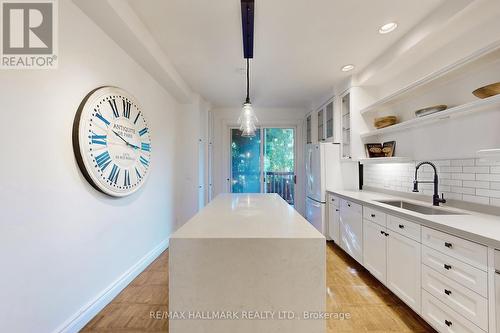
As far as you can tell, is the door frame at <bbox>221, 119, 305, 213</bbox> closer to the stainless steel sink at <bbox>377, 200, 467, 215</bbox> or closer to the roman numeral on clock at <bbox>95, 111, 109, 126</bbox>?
the stainless steel sink at <bbox>377, 200, 467, 215</bbox>

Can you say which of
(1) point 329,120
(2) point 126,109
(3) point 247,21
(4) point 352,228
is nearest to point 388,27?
(3) point 247,21

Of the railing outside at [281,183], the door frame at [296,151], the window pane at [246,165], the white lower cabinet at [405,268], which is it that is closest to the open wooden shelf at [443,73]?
the white lower cabinet at [405,268]

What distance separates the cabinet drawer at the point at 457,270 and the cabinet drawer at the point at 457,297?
33mm

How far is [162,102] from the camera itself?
3389 mm

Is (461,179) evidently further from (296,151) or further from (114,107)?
(296,151)

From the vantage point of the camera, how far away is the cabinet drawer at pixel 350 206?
8.79ft

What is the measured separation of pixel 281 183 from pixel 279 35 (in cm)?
362

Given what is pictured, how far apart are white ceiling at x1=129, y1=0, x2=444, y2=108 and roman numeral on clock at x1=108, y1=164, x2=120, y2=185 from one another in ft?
4.64

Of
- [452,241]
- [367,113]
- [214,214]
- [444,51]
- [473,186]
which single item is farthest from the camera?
[367,113]

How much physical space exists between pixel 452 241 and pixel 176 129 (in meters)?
3.86

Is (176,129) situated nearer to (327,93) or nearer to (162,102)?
(162,102)

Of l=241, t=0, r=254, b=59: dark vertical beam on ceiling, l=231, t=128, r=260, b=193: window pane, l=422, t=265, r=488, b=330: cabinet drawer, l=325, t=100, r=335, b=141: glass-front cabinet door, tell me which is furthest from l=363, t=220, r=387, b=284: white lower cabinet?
l=231, t=128, r=260, b=193: window pane

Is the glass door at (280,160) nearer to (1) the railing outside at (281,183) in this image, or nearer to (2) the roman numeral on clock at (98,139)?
(1) the railing outside at (281,183)

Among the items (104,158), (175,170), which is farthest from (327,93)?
(104,158)
